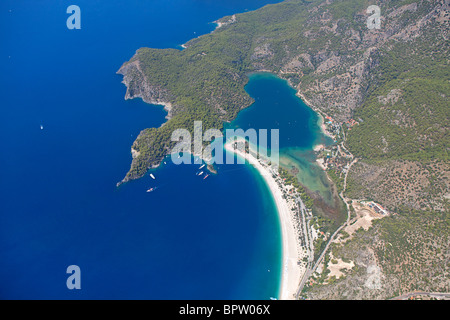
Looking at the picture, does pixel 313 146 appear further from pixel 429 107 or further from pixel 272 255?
pixel 272 255

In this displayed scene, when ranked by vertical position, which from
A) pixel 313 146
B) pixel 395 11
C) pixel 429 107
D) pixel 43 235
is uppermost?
pixel 395 11

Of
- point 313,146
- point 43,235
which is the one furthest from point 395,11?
point 43,235

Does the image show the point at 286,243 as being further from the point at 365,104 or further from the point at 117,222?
the point at 365,104

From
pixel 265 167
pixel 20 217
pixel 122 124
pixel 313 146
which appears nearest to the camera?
pixel 20 217
